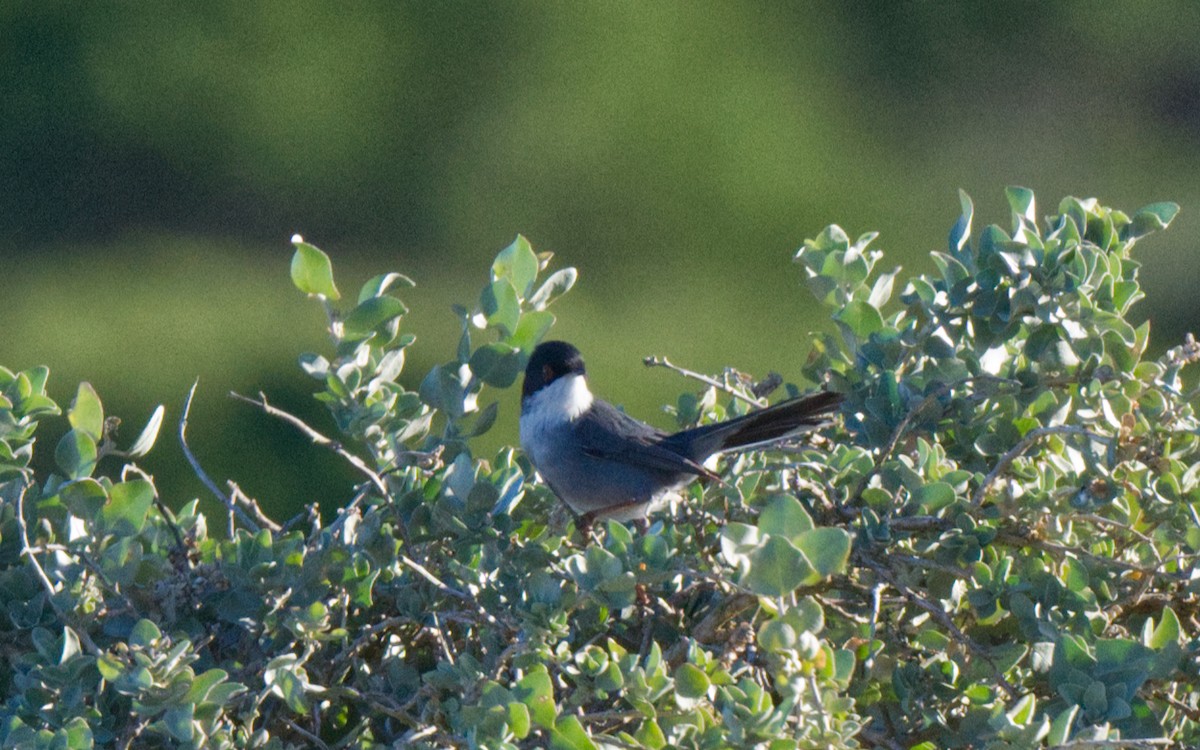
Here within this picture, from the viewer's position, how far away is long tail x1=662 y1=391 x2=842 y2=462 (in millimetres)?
1920

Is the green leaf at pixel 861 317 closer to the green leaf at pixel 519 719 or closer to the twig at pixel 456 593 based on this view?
the twig at pixel 456 593

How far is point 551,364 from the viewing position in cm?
267

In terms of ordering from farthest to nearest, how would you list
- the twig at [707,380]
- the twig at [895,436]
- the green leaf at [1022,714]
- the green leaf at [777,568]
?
the twig at [707,380]
the twig at [895,436]
the green leaf at [1022,714]
the green leaf at [777,568]

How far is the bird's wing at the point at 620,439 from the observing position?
8.09 feet

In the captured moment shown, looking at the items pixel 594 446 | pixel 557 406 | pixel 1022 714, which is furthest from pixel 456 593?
pixel 557 406

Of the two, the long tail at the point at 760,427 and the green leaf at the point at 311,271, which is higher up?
the green leaf at the point at 311,271

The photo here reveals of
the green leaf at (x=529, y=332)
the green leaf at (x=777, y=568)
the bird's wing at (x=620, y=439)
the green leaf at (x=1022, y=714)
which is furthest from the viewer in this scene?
the bird's wing at (x=620, y=439)

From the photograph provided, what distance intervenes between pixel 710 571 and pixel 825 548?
11.5 inches

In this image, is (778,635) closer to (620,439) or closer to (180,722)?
(180,722)

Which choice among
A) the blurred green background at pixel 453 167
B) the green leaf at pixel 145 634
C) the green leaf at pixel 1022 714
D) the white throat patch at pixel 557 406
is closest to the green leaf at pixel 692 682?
the green leaf at pixel 1022 714

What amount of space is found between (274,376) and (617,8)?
6.52ft

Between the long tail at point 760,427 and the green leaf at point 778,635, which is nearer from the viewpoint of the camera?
the green leaf at point 778,635

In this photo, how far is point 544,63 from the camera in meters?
5.38

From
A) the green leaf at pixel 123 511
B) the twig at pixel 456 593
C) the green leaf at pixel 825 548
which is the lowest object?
the green leaf at pixel 123 511
